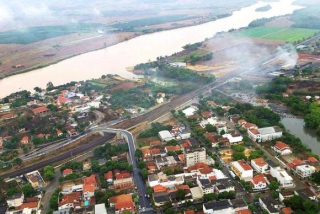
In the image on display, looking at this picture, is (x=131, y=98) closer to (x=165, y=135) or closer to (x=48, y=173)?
(x=165, y=135)

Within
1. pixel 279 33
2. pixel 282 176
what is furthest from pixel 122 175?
pixel 279 33

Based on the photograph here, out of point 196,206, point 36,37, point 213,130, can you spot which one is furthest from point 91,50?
point 196,206

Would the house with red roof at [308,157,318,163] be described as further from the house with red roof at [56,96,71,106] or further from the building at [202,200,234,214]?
the house with red roof at [56,96,71,106]

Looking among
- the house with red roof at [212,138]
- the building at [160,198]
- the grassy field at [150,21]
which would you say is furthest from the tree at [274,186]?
the grassy field at [150,21]

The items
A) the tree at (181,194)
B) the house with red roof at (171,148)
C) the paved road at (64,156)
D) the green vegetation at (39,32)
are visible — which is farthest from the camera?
the green vegetation at (39,32)

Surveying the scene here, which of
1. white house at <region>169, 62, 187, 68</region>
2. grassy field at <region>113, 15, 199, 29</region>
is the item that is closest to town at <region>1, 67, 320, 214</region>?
white house at <region>169, 62, 187, 68</region>

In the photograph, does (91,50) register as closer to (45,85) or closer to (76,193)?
(45,85)

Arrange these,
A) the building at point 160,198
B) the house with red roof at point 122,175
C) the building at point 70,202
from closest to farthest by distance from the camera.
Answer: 1. the building at point 160,198
2. the building at point 70,202
3. the house with red roof at point 122,175

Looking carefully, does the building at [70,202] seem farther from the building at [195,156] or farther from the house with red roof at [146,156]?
the building at [195,156]
